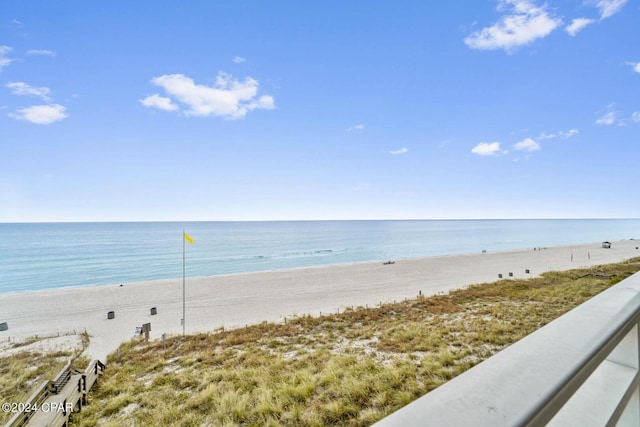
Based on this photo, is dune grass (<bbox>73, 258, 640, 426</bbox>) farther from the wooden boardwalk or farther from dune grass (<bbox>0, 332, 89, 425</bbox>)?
dune grass (<bbox>0, 332, 89, 425</bbox>)

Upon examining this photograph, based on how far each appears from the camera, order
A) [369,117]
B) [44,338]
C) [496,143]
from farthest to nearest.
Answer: [496,143], [369,117], [44,338]

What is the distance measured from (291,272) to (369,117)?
21.8 metres

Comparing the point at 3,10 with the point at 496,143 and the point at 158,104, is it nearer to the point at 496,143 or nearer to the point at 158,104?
the point at 158,104

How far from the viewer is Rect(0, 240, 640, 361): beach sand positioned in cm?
1360

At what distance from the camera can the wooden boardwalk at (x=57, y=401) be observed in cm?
335

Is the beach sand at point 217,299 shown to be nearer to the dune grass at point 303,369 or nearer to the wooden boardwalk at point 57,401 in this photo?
the dune grass at point 303,369

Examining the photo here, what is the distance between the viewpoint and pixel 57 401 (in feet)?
12.6

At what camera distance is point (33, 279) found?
90.4 feet

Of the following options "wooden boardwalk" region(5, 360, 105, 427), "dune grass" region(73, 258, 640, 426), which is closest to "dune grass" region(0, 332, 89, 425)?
"wooden boardwalk" region(5, 360, 105, 427)

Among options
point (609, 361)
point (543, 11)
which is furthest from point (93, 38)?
point (543, 11)

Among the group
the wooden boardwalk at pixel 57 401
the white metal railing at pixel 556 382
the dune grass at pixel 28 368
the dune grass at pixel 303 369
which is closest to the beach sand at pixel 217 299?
the dune grass at pixel 28 368

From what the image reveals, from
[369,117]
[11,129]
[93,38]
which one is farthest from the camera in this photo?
[369,117]

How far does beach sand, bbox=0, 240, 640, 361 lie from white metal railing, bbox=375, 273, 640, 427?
12707 millimetres

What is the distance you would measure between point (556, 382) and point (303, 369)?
526 centimetres
